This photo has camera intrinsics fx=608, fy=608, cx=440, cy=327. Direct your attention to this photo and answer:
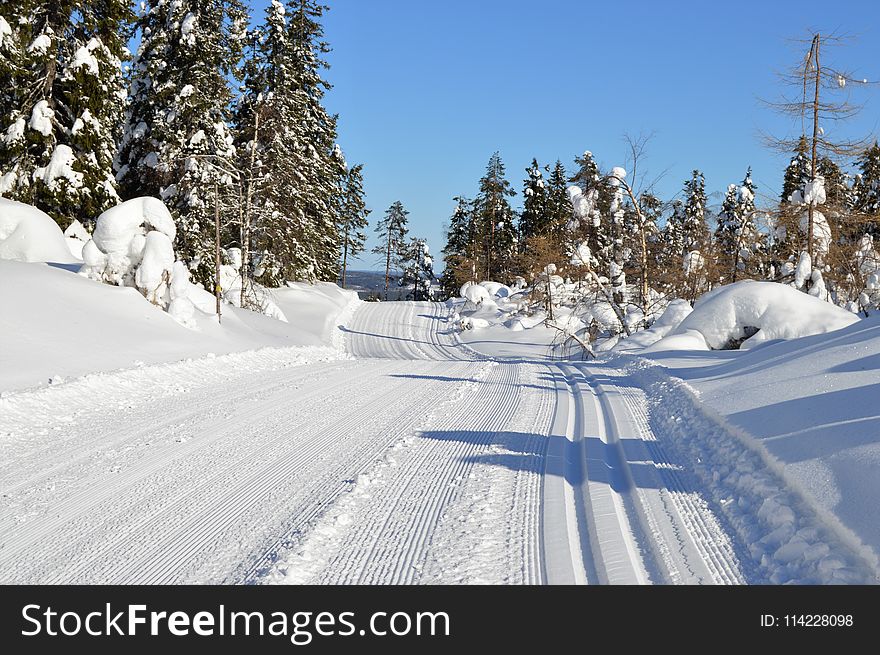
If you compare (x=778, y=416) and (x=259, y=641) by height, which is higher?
(x=778, y=416)

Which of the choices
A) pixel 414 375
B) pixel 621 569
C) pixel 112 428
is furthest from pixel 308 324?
pixel 621 569

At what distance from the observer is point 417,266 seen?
64.8 m

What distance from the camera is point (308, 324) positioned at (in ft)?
98.8

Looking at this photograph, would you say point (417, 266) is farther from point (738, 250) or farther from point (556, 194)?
point (738, 250)

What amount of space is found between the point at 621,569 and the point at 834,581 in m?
1.11

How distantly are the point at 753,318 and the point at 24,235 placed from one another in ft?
65.2

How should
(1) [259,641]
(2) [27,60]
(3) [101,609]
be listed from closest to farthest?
(1) [259,641] → (3) [101,609] → (2) [27,60]

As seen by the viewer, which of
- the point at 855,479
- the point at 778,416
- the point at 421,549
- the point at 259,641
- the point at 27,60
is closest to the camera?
the point at 259,641

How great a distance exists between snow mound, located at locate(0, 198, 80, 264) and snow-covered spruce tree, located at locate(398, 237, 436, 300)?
46.9 m

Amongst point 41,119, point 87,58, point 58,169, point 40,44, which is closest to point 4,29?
point 40,44

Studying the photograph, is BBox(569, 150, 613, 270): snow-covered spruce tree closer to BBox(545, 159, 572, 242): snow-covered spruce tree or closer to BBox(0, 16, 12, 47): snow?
BBox(0, 16, 12, 47): snow

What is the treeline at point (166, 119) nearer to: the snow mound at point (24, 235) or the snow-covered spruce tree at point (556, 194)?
the snow mound at point (24, 235)

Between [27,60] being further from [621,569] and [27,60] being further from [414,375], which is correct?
[621,569]

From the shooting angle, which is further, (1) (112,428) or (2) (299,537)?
(1) (112,428)
